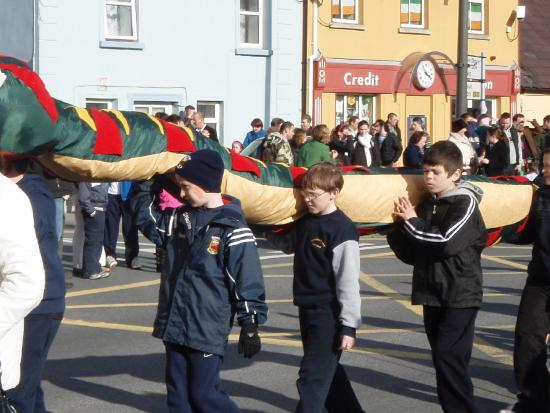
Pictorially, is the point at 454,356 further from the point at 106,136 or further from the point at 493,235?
the point at 106,136

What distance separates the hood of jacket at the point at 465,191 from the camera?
23.1 feet

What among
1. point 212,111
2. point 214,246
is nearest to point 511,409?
point 214,246

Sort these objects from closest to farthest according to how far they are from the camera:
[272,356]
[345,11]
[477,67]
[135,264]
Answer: [272,356]
[135,264]
[477,67]
[345,11]

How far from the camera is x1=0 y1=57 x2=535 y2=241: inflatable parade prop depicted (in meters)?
5.42

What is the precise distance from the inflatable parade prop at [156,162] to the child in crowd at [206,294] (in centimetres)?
24

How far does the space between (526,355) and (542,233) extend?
0.78 metres

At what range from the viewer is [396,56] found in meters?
31.1

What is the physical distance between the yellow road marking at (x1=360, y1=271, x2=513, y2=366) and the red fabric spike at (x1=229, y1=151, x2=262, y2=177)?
357 cm

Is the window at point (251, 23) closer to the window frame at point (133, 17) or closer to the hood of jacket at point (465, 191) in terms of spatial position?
the window frame at point (133, 17)

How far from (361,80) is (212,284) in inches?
960

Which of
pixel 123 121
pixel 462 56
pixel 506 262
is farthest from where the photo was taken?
pixel 462 56

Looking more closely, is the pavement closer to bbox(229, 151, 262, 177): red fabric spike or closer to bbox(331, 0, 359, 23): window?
bbox(229, 151, 262, 177): red fabric spike

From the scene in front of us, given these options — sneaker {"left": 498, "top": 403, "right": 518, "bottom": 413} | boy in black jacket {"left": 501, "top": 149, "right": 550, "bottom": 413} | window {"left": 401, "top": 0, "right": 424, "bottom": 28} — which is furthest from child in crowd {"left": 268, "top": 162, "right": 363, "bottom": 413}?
window {"left": 401, "top": 0, "right": 424, "bottom": 28}

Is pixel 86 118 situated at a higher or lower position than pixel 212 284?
higher
